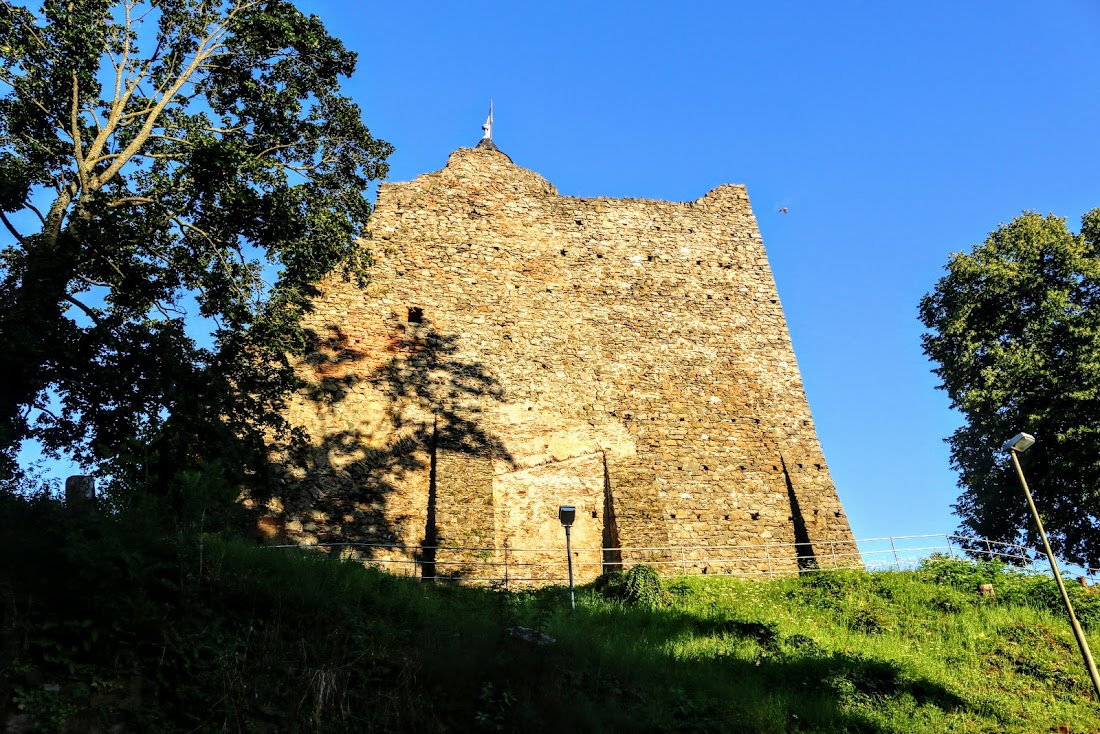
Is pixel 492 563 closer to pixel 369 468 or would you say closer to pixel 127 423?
pixel 369 468

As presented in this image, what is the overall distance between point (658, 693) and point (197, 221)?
10.3m

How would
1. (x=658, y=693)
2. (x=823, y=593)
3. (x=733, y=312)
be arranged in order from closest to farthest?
(x=658, y=693)
(x=823, y=593)
(x=733, y=312)

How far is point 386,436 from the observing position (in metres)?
16.2

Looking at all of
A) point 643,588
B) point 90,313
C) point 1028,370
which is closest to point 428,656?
point 643,588

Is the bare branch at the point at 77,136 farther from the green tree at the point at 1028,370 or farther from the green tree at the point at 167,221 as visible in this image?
the green tree at the point at 1028,370

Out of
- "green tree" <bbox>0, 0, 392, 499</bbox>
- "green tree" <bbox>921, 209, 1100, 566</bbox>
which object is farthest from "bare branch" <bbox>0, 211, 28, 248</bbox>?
"green tree" <bbox>921, 209, 1100, 566</bbox>

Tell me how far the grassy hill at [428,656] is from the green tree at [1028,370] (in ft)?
22.3

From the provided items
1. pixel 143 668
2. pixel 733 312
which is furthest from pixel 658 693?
pixel 733 312

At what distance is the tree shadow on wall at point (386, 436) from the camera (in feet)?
49.5

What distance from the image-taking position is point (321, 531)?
14.9m

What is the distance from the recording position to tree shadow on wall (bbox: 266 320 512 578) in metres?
15.1

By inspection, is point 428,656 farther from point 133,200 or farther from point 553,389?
point 553,389

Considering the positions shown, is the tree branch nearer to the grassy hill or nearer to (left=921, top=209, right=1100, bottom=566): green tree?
the grassy hill

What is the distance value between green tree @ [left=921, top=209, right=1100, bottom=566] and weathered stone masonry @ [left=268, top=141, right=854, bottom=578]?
5.06 m
